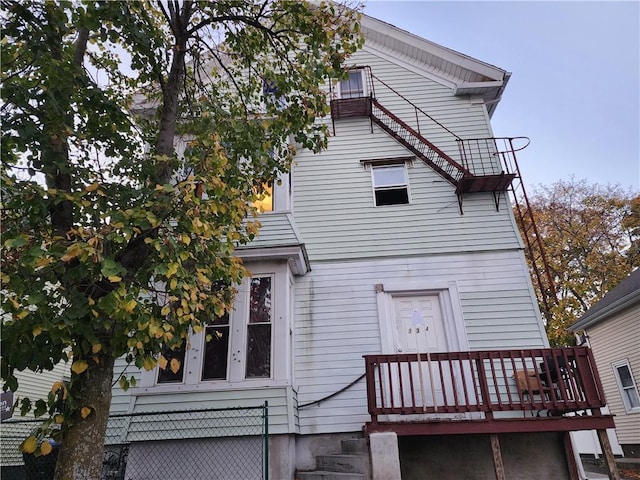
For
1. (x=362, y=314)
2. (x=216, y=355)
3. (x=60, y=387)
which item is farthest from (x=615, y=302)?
(x=60, y=387)

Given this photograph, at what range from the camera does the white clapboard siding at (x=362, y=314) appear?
6.71m

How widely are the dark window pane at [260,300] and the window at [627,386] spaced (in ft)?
38.6

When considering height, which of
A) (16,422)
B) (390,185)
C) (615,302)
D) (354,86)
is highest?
(354,86)

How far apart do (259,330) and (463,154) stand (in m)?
5.84

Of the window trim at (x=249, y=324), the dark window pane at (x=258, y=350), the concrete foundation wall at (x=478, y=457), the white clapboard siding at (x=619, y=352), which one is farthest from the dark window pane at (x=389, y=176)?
the white clapboard siding at (x=619, y=352)

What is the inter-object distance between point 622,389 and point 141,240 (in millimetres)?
14676

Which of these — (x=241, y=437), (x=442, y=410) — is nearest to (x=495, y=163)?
(x=442, y=410)

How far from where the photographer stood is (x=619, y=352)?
471 inches

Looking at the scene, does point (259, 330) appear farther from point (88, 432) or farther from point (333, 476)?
point (88, 432)

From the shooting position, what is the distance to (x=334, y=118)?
9109 millimetres

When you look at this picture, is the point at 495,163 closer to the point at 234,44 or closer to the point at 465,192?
the point at 465,192

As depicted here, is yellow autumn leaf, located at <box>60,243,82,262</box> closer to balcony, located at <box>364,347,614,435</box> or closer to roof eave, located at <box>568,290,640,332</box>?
balcony, located at <box>364,347,614,435</box>

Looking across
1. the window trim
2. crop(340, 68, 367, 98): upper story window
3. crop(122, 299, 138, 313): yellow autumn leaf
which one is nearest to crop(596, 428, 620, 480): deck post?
the window trim

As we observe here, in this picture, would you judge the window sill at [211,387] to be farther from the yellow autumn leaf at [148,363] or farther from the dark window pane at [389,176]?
the dark window pane at [389,176]
